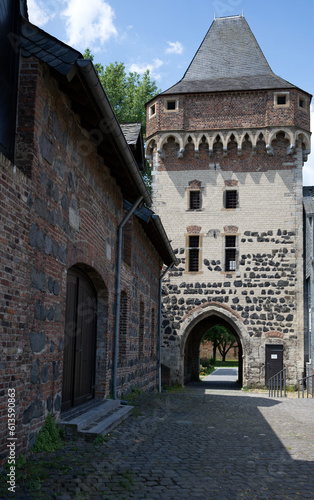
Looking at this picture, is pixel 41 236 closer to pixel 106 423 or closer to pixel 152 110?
pixel 106 423

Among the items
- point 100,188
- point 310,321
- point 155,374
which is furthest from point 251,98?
point 100,188

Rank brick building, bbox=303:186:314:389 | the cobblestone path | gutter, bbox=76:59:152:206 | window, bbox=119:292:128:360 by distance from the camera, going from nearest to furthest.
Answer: the cobblestone path < gutter, bbox=76:59:152:206 < window, bbox=119:292:128:360 < brick building, bbox=303:186:314:389

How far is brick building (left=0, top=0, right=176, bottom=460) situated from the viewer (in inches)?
195

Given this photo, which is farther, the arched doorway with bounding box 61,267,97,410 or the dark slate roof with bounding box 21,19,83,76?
the arched doorway with bounding box 61,267,97,410

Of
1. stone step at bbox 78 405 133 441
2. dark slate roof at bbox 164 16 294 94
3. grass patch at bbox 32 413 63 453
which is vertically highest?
dark slate roof at bbox 164 16 294 94

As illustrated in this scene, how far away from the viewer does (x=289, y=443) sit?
7332 mm

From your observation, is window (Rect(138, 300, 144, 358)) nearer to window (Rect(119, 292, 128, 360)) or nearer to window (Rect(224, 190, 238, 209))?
window (Rect(119, 292, 128, 360))

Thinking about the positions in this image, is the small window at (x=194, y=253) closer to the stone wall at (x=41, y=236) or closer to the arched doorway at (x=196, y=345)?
the arched doorway at (x=196, y=345)

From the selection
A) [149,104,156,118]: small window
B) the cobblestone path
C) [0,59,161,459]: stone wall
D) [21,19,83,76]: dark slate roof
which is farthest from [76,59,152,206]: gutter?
[149,104,156,118]: small window

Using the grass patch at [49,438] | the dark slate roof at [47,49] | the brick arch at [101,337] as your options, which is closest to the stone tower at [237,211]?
the brick arch at [101,337]

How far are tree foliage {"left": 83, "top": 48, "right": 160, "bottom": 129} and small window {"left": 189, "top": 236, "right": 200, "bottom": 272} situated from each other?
29.7ft

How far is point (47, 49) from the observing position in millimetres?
5402

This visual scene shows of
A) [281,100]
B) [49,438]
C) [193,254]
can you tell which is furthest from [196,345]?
[49,438]

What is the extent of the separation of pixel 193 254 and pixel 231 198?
290 centimetres
